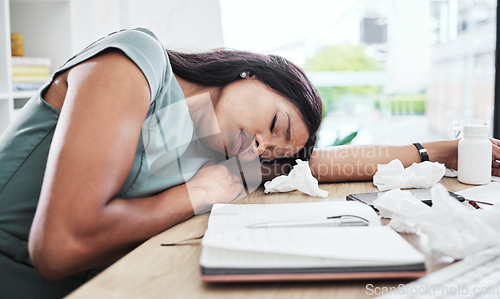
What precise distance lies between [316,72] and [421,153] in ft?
6.17

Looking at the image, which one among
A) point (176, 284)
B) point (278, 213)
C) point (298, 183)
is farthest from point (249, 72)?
point (176, 284)

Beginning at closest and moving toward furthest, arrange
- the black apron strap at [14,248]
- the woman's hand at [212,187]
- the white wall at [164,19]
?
the black apron strap at [14,248] < the woman's hand at [212,187] < the white wall at [164,19]

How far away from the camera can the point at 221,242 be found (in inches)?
22.1

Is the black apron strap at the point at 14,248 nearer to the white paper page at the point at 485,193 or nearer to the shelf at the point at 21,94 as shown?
the white paper page at the point at 485,193

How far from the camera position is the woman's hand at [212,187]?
87 centimetres

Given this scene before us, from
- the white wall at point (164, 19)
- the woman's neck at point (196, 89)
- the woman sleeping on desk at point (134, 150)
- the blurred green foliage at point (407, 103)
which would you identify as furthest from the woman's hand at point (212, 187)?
the blurred green foliage at point (407, 103)

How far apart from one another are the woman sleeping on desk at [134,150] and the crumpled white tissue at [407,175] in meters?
0.07

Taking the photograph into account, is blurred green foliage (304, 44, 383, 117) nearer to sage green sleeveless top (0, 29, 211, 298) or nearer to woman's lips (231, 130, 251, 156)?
woman's lips (231, 130, 251, 156)

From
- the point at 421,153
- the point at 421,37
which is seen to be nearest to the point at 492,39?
the point at 421,37

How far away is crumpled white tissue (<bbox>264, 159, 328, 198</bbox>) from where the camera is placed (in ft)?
3.31

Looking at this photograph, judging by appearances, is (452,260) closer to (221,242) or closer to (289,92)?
(221,242)

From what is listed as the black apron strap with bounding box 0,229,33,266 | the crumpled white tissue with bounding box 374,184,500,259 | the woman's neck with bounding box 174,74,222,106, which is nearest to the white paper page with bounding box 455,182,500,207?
the crumpled white tissue with bounding box 374,184,500,259

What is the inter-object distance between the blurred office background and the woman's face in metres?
1.59

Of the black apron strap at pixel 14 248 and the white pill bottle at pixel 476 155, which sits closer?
the black apron strap at pixel 14 248
